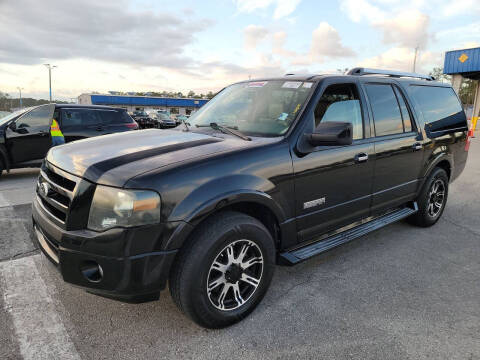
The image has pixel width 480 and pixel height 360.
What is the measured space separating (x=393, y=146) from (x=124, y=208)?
→ 2860 mm

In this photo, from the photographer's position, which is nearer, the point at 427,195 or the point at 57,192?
the point at 57,192

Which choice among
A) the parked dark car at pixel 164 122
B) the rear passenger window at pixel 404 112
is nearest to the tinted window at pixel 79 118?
the rear passenger window at pixel 404 112

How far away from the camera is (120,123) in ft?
29.1

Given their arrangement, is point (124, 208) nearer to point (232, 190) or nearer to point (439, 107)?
point (232, 190)

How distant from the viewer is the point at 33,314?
8.34 feet

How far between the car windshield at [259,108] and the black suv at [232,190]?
0.5 inches

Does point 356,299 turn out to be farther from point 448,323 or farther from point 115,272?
point 115,272

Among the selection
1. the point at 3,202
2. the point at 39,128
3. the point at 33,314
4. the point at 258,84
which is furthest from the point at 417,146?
the point at 39,128

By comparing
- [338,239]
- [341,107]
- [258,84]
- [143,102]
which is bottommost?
[338,239]

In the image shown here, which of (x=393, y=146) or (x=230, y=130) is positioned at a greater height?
(x=230, y=130)

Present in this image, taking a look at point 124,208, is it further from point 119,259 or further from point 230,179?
point 230,179

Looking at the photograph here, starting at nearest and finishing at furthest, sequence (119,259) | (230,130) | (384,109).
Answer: (119,259), (230,130), (384,109)

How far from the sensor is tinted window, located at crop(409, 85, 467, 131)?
167 inches

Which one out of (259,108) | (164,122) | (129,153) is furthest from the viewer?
(164,122)
